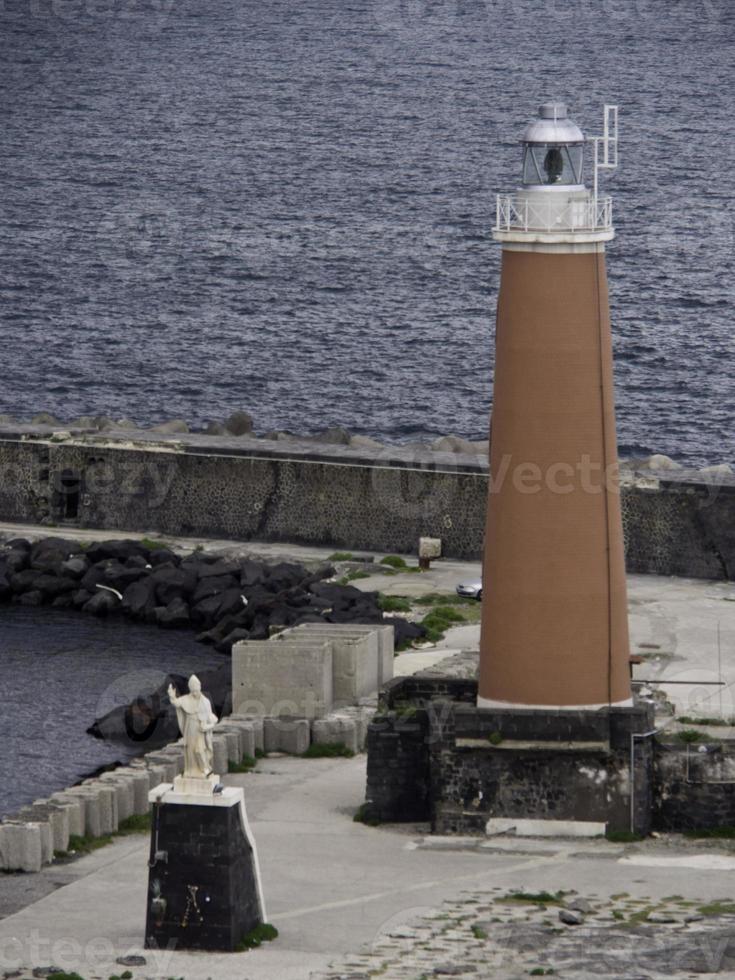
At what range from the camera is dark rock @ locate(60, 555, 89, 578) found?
6169cm

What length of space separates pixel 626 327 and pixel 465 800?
66.8 metres

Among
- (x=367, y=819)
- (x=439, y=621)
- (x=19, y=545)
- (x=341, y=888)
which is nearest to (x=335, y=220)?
(x=19, y=545)

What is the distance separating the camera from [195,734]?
34406 millimetres

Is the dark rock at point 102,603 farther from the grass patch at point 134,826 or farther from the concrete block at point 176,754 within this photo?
the grass patch at point 134,826

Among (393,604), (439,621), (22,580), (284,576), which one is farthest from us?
(22,580)

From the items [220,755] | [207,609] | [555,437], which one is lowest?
[220,755]

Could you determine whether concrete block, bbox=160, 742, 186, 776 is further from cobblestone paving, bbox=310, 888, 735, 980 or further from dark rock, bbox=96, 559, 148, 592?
dark rock, bbox=96, 559, 148, 592

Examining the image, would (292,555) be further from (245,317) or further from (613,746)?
(245,317)

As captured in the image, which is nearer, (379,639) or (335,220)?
(379,639)

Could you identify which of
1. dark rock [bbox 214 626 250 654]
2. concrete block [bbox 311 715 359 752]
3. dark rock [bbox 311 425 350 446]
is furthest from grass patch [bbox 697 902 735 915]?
dark rock [bbox 311 425 350 446]

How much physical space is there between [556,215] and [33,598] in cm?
2581

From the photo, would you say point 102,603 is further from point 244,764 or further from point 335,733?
point 244,764

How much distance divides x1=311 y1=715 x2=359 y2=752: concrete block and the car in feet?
40.6

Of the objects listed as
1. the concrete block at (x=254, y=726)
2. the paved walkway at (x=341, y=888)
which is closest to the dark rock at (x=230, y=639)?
the concrete block at (x=254, y=726)
